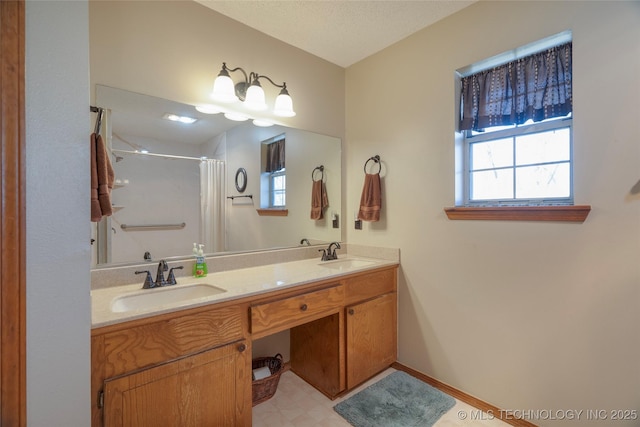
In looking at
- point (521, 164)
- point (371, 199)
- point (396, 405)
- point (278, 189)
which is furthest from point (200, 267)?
point (521, 164)

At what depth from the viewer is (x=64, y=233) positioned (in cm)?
92

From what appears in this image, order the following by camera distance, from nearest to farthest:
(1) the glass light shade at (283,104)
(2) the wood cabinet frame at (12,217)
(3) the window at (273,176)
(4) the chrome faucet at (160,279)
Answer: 1. (2) the wood cabinet frame at (12,217)
2. (4) the chrome faucet at (160,279)
3. (1) the glass light shade at (283,104)
4. (3) the window at (273,176)

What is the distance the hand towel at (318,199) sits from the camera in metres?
2.36

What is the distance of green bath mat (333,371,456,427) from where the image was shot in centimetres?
162

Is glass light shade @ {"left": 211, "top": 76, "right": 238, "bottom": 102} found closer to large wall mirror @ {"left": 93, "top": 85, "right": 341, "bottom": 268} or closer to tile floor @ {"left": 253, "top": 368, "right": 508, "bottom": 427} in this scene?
large wall mirror @ {"left": 93, "top": 85, "right": 341, "bottom": 268}

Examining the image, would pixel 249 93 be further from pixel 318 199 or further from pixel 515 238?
pixel 515 238

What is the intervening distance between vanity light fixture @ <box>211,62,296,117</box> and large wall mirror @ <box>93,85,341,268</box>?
0.13m

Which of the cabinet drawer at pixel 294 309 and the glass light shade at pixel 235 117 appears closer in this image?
the cabinet drawer at pixel 294 309

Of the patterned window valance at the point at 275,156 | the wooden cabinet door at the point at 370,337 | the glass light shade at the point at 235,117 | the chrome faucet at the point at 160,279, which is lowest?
the wooden cabinet door at the point at 370,337

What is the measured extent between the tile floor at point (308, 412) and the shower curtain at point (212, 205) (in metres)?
1.03

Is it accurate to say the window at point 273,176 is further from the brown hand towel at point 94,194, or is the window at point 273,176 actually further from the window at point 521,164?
the window at point 521,164

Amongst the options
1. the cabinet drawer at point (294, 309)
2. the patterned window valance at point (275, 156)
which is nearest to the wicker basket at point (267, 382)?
the cabinet drawer at point (294, 309)

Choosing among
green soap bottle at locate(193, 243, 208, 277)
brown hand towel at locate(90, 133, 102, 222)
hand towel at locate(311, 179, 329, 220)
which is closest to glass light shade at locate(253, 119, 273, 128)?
hand towel at locate(311, 179, 329, 220)

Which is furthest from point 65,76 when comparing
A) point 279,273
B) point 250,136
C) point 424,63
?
point 424,63
